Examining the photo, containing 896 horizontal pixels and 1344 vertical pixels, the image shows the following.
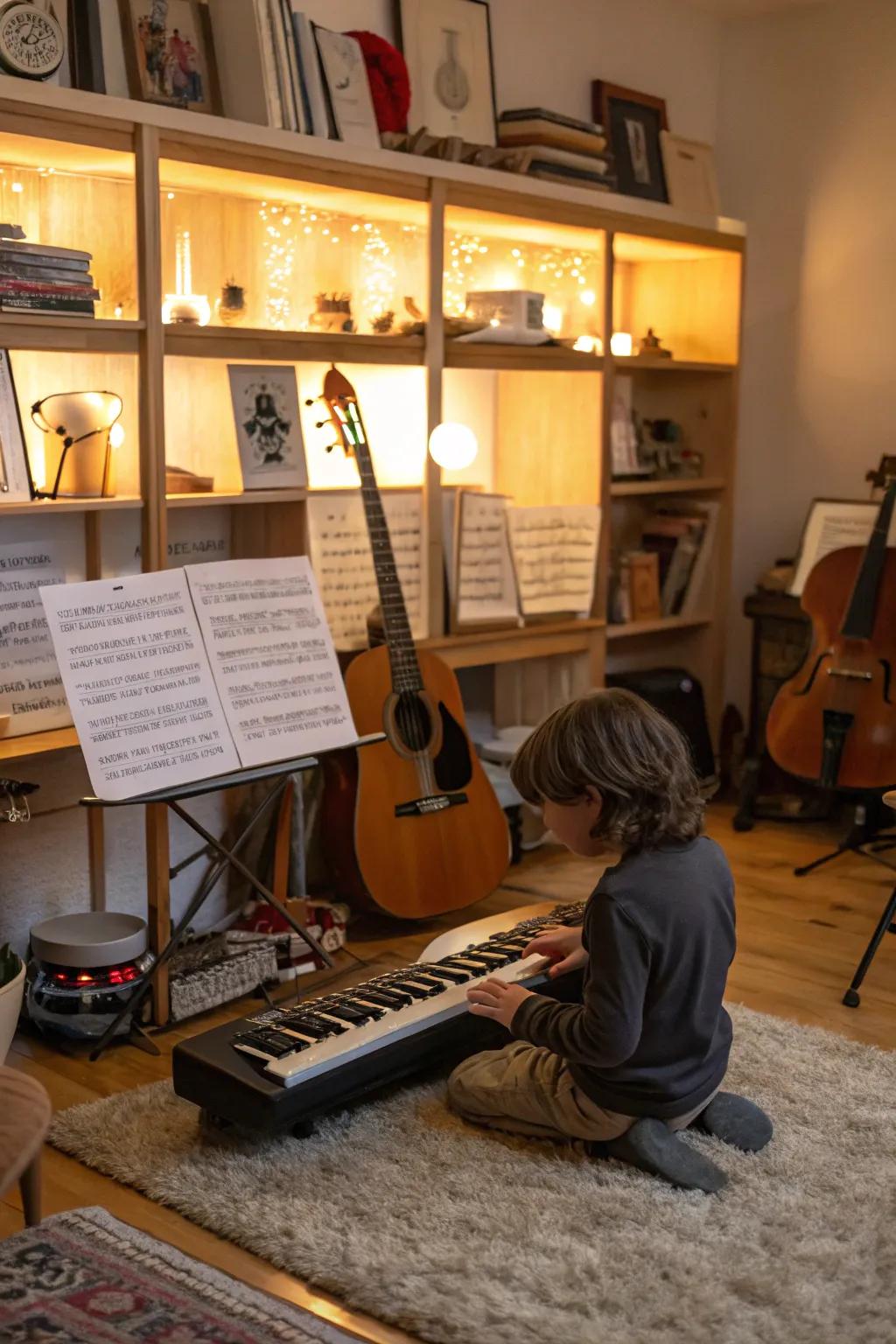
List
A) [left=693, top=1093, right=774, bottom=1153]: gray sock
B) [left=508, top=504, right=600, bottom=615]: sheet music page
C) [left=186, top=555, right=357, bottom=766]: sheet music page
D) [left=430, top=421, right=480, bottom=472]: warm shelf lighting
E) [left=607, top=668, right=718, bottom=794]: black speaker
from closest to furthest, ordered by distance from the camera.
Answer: [left=693, top=1093, right=774, bottom=1153]: gray sock, [left=186, top=555, right=357, bottom=766]: sheet music page, [left=430, top=421, right=480, bottom=472]: warm shelf lighting, [left=508, top=504, right=600, bottom=615]: sheet music page, [left=607, top=668, right=718, bottom=794]: black speaker

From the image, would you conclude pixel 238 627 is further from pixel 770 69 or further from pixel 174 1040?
pixel 770 69

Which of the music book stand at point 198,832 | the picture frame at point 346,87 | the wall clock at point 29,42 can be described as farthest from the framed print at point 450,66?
the music book stand at point 198,832

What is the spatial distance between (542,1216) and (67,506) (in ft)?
5.66

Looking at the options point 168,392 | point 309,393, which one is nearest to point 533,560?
point 309,393

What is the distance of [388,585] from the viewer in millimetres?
3723

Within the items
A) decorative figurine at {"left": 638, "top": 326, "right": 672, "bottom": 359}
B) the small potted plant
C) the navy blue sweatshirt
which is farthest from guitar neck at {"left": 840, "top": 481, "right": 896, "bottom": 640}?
the small potted plant

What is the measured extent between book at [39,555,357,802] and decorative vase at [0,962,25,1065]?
40 centimetres

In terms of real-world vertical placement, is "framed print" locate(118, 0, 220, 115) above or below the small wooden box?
above

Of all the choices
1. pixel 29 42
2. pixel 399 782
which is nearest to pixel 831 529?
pixel 399 782

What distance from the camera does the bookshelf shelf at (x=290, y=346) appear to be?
11.0ft

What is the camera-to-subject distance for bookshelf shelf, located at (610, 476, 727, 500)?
4785mm

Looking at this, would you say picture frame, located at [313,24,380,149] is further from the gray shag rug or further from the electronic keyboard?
the gray shag rug

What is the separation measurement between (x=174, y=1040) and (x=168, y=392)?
60.7 inches

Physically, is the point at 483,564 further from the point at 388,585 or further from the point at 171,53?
the point at 171,53
